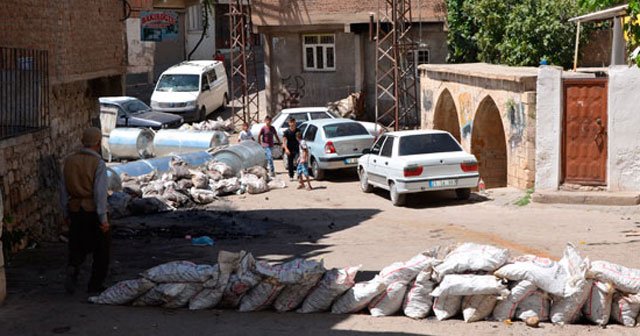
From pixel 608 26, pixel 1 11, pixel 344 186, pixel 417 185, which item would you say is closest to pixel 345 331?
pixel 1 11

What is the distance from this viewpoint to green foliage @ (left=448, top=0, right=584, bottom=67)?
31.7 m

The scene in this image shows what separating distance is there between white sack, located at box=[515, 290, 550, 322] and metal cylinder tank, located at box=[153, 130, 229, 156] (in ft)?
65.4

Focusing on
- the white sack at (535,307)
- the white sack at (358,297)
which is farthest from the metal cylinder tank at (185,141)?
the white sack at (535,307)

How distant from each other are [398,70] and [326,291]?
24.8 meters

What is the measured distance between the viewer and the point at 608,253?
47.0 ft

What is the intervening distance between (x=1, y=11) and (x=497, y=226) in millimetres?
9415

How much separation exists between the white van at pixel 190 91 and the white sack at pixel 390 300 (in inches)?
1180

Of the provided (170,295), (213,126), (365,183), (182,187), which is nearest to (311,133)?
(365,183)

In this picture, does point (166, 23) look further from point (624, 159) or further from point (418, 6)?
point (624, 159)

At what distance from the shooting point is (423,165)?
818 inches

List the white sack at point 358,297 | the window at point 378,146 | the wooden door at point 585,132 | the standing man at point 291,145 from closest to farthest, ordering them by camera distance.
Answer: the white sack at point 358,297, the wooden door at point 585,132, the window at point 378,146, the standing man at point 291,145

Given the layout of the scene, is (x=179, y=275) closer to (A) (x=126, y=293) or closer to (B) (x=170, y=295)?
(B) (x=170, y=295)

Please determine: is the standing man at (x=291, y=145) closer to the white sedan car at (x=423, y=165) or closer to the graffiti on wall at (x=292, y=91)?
the white sedan car at (x=423, y=165)

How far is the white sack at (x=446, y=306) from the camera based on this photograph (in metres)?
9.71
